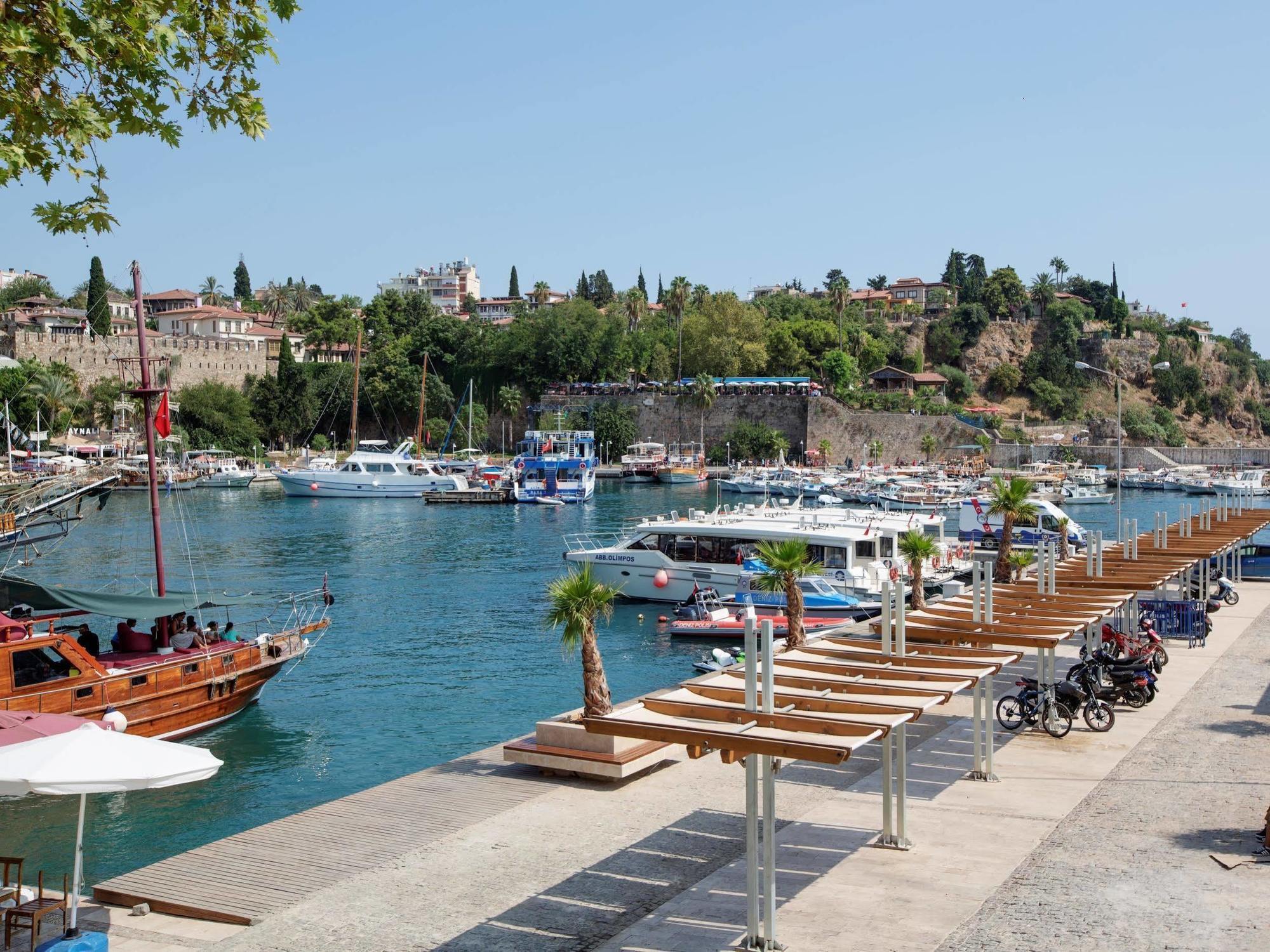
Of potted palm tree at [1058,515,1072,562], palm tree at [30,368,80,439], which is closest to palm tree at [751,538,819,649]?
potted palm tree at [1058,515,1072,562]

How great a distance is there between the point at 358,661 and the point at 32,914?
21365 millimetres

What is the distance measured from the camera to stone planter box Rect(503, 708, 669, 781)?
14703 millimetres

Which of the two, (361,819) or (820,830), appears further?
(361,819)

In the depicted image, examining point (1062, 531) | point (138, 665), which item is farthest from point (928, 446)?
point (138, 665)

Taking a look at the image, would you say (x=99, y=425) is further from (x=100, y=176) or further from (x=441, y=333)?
(x=100, y=176)

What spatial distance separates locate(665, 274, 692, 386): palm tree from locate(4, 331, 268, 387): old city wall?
38.8 meters

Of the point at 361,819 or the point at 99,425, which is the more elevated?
the point at 99,425

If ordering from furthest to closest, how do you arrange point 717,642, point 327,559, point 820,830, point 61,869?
point 327,559
point 717,642
point 61,869
point 820,830

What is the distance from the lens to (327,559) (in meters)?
52.0

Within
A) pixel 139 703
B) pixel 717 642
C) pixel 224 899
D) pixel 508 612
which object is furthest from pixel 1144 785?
pixel 508 612

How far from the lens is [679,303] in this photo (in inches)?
4660

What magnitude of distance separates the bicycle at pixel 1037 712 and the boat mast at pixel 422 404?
8114 cm

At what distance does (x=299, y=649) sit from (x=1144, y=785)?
17.0m

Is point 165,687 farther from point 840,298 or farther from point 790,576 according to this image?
point 840,298
